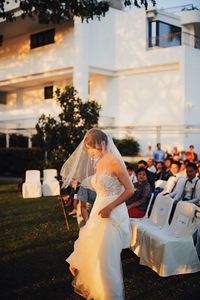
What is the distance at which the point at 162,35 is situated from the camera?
2436 cm

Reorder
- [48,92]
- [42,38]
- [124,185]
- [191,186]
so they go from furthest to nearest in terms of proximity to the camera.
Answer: [48,92] < [42,38] < [191,186] < [124,185]

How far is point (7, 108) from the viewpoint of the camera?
31.8 m

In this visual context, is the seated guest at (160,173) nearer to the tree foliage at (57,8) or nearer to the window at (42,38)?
the tree foliage at (57,8)

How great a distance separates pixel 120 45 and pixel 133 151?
6859 millimetres

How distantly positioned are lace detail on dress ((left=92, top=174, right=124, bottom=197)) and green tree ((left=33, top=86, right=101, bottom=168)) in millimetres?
8113

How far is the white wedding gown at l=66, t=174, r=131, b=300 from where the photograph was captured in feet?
14.5

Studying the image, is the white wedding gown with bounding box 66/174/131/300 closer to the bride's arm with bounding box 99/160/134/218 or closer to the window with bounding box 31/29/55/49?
the bride's arm with bounding box 99/160/134/218

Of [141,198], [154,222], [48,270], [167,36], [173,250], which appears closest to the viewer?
[173,250]

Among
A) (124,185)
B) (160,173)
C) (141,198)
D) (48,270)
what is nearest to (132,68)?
(160,173)

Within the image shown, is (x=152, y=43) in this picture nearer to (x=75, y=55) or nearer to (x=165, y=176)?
(x=75, y=55)

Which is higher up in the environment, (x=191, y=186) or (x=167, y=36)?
(x=167, y=36)

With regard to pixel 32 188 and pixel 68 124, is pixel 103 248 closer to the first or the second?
pixel 68 124

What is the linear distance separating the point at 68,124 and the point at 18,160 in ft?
32.1

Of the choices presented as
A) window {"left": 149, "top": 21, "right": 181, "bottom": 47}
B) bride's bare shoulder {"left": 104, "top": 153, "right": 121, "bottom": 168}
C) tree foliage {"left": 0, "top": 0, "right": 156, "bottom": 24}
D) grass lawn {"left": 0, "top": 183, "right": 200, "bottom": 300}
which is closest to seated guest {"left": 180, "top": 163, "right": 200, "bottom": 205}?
grass lawn {"left": 0, "top": 183, "right": 200, "bottom": 300}
